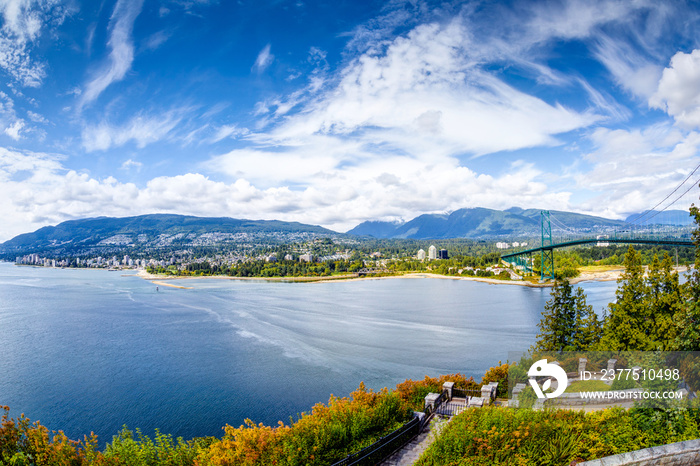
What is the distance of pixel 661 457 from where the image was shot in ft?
10.9

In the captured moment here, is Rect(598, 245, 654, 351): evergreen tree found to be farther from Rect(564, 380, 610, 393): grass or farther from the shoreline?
the shoreline

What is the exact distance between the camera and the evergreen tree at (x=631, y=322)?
850cm

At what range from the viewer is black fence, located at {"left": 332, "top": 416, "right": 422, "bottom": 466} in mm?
4176

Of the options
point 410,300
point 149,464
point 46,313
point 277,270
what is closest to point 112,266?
point 277,270

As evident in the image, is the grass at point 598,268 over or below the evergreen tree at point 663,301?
A: below

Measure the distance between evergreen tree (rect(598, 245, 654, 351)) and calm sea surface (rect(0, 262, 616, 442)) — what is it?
15.8 ft

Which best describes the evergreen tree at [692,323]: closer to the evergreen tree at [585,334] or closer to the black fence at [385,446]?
the black fence at [385,446]

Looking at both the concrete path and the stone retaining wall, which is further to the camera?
the concrete path

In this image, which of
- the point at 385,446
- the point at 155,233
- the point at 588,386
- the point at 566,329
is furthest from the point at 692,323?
the point at 155,233

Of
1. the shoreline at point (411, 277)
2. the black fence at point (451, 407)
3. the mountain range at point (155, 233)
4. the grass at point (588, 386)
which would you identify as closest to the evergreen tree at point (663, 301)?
the grass at point (588, 386)

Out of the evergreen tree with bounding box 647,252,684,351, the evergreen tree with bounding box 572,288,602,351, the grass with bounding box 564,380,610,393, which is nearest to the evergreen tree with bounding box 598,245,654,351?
the evergreen tree with bounding box 647,252,684,351

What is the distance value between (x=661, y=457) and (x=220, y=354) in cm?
1560

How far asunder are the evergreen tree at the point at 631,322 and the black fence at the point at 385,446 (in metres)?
6.08

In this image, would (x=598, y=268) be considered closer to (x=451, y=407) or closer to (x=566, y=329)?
Result: (x=566, y=329)
